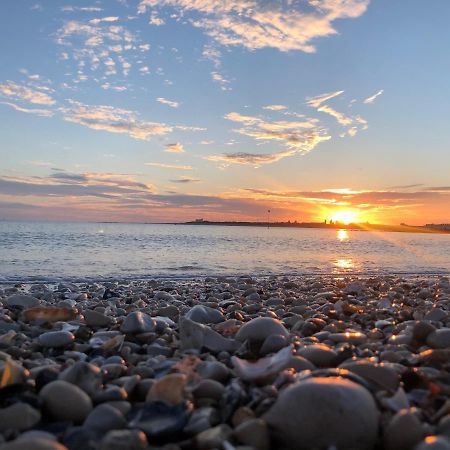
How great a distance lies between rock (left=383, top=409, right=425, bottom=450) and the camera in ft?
6.27

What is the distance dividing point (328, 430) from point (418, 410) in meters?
0.55

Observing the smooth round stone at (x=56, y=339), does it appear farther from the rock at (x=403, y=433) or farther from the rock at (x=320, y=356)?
the rock at (x=403, y=433)

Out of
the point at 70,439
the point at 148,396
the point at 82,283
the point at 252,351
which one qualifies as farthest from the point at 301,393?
the point at 82,283

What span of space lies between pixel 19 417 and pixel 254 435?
116 cm

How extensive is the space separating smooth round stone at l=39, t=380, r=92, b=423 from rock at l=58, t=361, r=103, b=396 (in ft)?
0.55

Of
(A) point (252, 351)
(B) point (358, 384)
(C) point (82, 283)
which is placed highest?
(B) point (358, 384)

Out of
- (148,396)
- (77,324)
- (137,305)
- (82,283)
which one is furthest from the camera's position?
(82,283)

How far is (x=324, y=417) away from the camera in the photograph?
191 centimetres

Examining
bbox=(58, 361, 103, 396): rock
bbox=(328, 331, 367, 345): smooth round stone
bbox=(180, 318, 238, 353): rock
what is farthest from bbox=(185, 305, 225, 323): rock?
bbox=(58, 361, 103, 396): rock

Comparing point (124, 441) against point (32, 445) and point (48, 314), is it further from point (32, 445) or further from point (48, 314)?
point (48, 314)

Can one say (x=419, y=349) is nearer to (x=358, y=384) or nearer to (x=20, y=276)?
(x=358, y=384)

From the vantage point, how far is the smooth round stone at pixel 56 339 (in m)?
3.83

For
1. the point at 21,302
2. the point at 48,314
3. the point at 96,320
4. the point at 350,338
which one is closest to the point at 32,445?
the point at 350,338

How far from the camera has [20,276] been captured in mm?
11656
